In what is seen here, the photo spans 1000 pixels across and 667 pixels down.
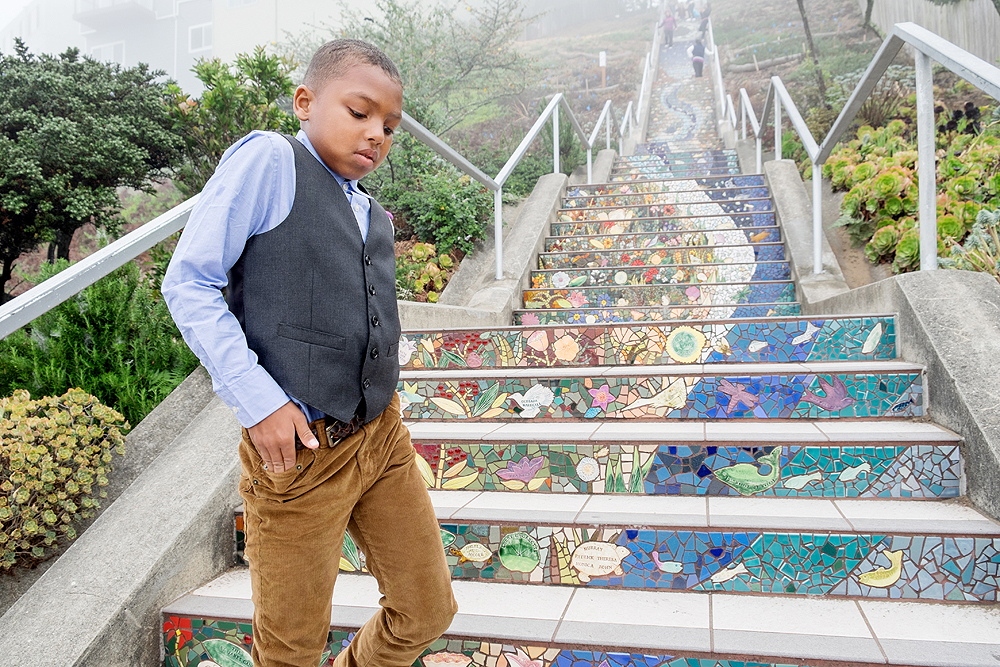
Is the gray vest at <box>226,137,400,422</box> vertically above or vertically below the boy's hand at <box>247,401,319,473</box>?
above

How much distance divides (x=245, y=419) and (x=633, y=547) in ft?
3.80

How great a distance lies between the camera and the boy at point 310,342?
35.6 inches

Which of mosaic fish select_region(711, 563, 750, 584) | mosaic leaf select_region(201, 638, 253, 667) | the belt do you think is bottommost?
mosaic leaf select_region(201, 638, 253, 667)

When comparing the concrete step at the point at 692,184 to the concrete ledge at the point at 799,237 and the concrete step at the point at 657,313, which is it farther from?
the concrete step at the point at 657,313

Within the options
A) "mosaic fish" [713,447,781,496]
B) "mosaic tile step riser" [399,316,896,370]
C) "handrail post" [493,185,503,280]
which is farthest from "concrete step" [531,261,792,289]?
"mosaic fish" [713,447,781,496]

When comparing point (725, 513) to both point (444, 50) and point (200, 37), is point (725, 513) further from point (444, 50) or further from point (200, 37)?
point (200, 37)

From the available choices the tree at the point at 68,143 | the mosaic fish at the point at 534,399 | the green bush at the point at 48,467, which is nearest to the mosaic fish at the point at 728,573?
the mosaic fish at the point at 534,399

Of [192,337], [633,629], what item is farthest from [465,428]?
[192,337]

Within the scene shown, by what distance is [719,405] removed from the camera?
7.35 ft

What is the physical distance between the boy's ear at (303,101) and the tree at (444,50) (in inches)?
287

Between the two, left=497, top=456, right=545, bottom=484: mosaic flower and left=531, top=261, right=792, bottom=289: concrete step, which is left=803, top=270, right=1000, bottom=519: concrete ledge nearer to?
left=497, top=456, right=545, bottom=484: mosaic flower

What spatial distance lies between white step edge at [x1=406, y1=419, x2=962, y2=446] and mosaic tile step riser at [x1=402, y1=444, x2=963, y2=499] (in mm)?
22

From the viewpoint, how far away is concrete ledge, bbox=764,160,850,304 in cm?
354

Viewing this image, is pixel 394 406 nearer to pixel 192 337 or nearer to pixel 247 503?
pixel 247 503
